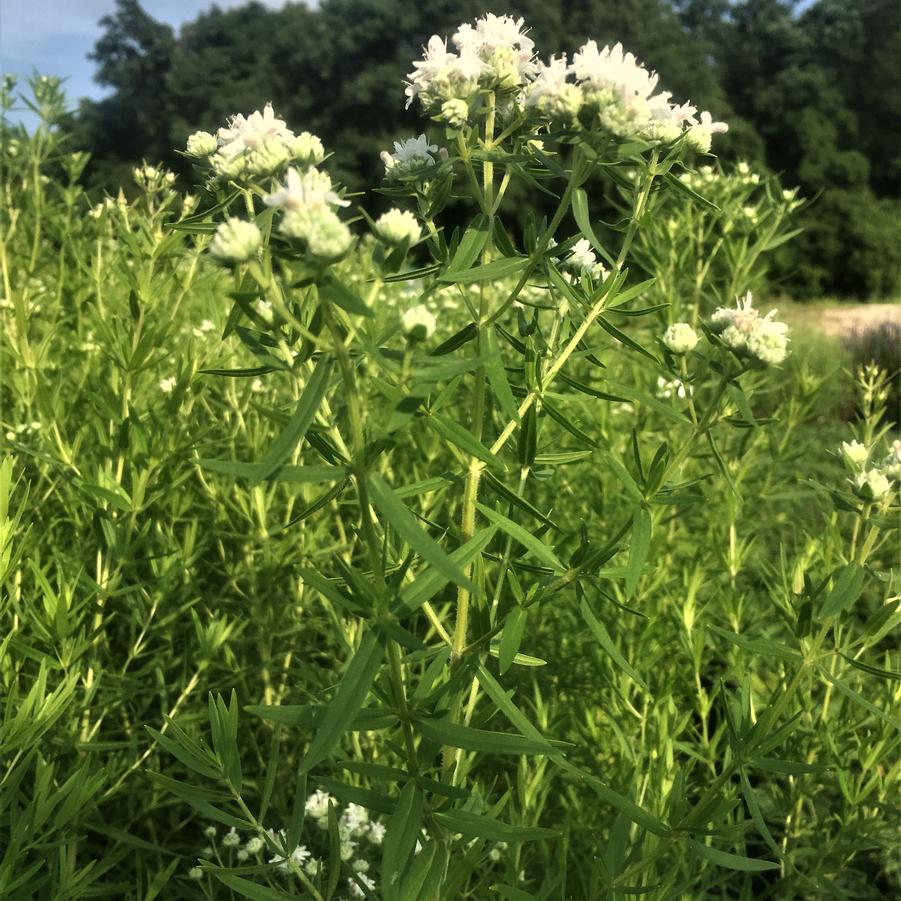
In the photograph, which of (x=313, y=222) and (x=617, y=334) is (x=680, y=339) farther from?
(x=313, y=222)

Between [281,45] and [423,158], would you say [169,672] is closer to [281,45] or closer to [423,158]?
[423,158]

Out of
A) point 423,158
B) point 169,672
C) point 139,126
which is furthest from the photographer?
point 139,126

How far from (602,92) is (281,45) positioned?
2777 cm

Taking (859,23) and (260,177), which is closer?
(260,177)

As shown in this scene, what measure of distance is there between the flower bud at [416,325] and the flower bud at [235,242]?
0.16 m

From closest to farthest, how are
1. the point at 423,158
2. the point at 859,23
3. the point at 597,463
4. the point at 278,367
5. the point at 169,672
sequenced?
the point at 278,367 → the point at 423,158 → the point at 169,672 → the point at 597,463 → the point at 859,23

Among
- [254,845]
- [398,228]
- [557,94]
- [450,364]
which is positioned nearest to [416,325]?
[450,364]

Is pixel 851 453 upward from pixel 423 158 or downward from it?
downward

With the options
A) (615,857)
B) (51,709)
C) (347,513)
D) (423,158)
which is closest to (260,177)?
(423,158)

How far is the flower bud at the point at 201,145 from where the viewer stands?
45.3 inches

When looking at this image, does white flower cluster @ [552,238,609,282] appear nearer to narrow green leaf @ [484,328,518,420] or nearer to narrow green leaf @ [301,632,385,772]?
narrow green leaf @ [484,328,518,420]

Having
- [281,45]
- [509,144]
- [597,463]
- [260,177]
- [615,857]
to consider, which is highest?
[281,45]

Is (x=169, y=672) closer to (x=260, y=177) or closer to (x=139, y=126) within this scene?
(x=260, y=177)

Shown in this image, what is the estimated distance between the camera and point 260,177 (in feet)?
3.29
